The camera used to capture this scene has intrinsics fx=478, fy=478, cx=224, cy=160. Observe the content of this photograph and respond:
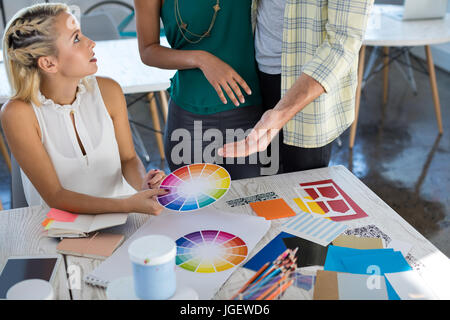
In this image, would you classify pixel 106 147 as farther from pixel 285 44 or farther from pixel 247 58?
pixel 285 44

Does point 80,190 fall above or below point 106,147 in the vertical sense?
below

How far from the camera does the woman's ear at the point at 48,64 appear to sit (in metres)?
1.43

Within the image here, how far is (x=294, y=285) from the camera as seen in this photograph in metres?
1.00

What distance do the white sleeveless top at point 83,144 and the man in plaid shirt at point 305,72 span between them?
1.78 ft

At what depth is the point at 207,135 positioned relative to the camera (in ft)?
5.08

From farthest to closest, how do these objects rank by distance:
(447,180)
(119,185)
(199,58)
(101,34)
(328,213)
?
1. (101,34)
2. (447,180)
3. (119,185)
4. (199,58)
5. (328,213)

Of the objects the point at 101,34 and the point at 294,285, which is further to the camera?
the point at 101,34

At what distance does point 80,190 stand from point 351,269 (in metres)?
0.92

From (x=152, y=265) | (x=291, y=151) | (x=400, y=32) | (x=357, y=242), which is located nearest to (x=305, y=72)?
(x=291, y=151)

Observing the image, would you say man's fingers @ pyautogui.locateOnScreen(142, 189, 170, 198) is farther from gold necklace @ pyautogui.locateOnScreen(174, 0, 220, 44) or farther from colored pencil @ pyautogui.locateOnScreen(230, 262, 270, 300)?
gold necklace @ pyautogui.locateOnScreen(174, 0, 220, 44)

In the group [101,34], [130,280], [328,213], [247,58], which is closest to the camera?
[130,280]

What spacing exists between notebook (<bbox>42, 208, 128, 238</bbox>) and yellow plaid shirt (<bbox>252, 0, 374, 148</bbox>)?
57cm

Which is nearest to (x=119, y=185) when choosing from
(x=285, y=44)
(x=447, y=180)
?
(x=285, y=44)
